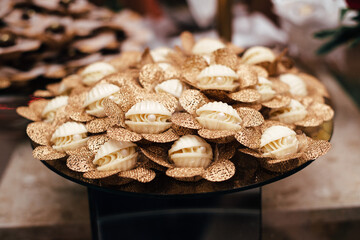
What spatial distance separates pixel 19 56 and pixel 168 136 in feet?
1.84

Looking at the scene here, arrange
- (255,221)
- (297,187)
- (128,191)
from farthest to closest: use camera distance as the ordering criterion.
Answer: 1. (297,187)
2. (255,221)
3. (128,191)

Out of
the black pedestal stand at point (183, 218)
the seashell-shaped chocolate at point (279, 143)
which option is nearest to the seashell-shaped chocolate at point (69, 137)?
the black pedestal stand at point (183, 218)

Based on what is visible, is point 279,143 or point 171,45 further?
point 171,45

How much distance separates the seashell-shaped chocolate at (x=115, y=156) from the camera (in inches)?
19.5

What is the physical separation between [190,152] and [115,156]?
0.10m

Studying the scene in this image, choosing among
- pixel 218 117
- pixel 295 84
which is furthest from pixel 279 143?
pixel 295 84

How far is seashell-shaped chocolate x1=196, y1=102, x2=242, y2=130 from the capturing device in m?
0.51

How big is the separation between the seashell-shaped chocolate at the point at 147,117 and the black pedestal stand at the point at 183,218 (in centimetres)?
18

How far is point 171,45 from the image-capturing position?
1.09m

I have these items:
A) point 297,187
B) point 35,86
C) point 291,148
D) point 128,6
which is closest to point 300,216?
point 297,187

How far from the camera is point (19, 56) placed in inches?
35.2

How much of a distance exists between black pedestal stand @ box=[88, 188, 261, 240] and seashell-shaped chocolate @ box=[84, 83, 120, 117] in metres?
0.15

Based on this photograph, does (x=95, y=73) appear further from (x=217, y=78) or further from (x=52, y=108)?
(x=217, y=78)

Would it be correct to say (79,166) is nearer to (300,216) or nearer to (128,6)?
(300,216)
